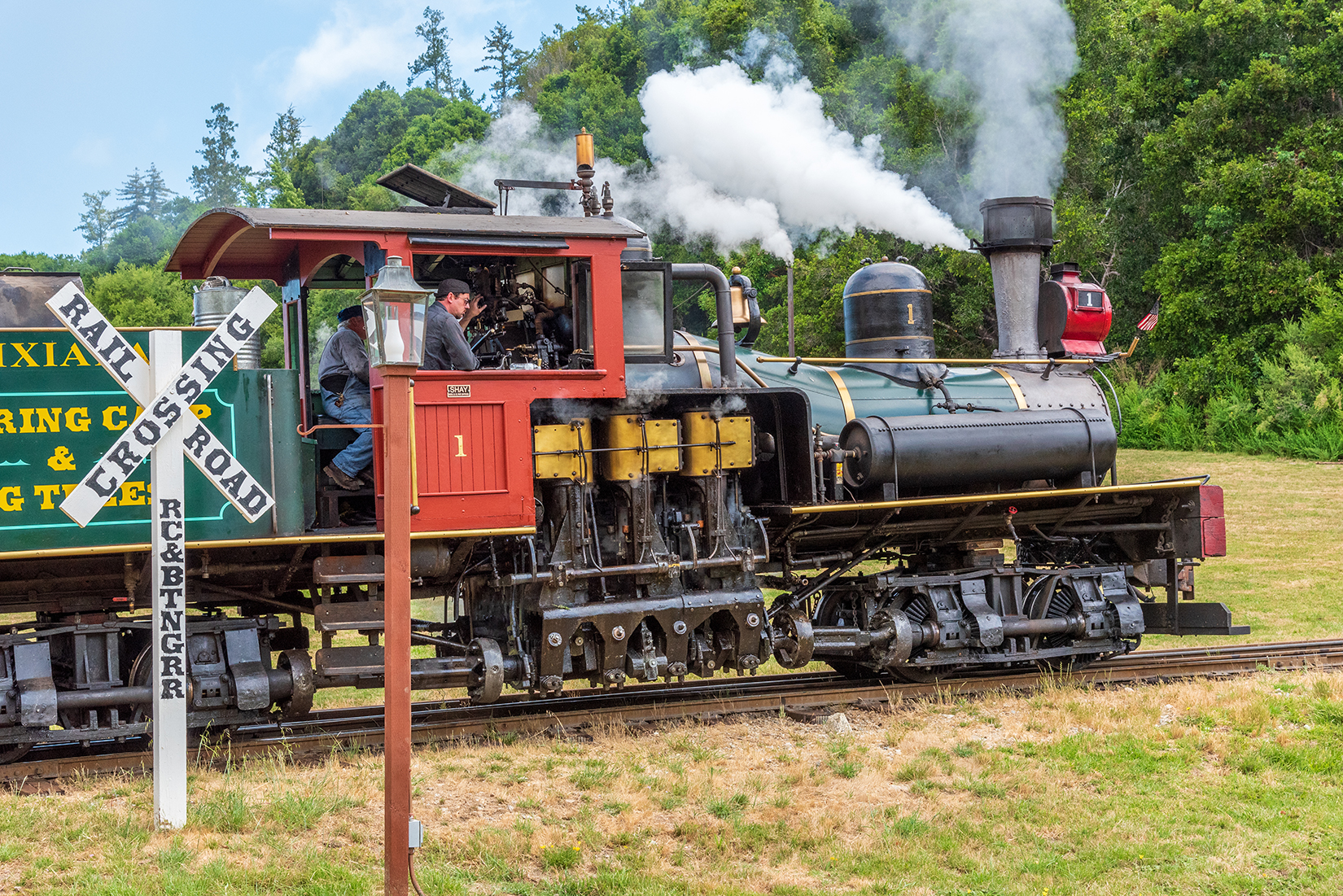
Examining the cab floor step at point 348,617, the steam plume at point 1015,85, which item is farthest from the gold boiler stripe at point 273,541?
the steam plume at point 1015,85

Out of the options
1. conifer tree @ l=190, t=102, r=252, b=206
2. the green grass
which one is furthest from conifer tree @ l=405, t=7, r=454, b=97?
the green grass

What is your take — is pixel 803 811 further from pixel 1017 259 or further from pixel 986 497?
pixel 1017 259

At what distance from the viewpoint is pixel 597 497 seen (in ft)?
27.6

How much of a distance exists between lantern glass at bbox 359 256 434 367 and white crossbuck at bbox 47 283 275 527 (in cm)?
122

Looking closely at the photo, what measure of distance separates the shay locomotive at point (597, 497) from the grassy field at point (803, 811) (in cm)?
74

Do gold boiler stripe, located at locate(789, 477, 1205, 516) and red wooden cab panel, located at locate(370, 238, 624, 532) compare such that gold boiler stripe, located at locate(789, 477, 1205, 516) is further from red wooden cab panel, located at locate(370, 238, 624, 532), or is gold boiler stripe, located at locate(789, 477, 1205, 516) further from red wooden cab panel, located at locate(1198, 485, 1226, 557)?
red wooden cab panel, located at locate(370, 238, 624, 532)

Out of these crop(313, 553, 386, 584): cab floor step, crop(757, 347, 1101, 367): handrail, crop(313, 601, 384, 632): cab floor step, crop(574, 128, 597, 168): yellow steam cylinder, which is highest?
crop(574, 128, 597, 168): yellow steam cylinder

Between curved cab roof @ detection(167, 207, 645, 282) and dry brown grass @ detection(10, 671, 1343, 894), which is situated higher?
curved cab roof @ detection(167, 207, 645, 282)

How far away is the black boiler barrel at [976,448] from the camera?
873 cm

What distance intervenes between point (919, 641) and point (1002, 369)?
8.38 feet

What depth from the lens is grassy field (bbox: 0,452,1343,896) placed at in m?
5.29

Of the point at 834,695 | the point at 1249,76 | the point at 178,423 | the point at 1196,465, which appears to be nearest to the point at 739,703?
the point at 834,695

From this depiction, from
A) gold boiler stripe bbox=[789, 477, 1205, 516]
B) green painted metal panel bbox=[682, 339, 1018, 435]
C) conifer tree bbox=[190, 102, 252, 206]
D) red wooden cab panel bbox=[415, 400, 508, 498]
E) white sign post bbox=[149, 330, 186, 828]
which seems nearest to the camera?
white sign post bbox=[149, 330, 186, 828]

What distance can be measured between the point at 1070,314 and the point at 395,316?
24.0 feet
